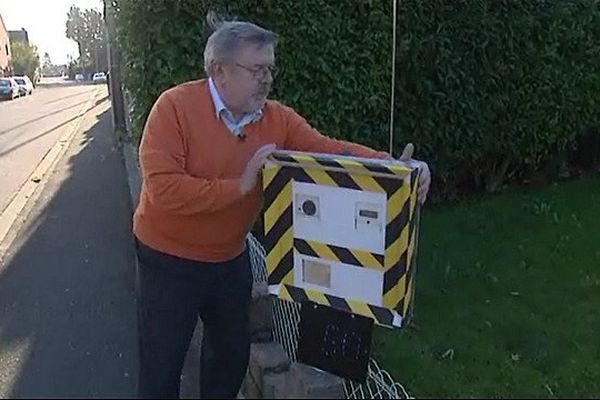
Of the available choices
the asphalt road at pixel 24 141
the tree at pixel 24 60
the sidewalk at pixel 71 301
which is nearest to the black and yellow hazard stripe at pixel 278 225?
the sidewalk at pixel 71 301

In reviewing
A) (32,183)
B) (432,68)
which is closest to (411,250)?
(432,68)

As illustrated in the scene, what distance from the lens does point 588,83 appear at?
7.54 m

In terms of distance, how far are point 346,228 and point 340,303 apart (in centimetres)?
A: 31

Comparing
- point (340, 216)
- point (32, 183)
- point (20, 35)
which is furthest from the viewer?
point (20, 35)

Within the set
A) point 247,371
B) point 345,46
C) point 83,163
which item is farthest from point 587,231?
point 83,163

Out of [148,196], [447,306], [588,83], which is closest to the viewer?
[148,196]

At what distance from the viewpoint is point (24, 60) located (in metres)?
84.9

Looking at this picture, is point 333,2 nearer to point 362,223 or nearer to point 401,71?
point 401,71

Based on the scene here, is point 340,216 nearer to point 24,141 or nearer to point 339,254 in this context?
point 339,254

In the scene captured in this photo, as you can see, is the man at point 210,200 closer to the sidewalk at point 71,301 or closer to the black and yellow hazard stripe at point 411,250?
the black and yellow hazard stripe at point 411,250

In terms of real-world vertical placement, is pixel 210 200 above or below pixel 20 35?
above

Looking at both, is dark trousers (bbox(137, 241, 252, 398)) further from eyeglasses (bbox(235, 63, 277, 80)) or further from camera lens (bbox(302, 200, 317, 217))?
eyeglasses (bbox(235, 63, 277, 80))

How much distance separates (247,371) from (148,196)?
1087 mm

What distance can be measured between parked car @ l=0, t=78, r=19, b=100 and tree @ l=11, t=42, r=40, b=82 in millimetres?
35684
